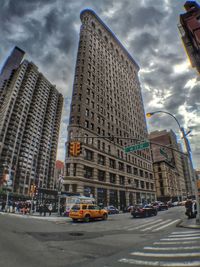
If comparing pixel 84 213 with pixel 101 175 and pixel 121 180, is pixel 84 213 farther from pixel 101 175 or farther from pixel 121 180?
pixel 121 180

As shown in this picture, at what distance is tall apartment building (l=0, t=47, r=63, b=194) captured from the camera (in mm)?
85438

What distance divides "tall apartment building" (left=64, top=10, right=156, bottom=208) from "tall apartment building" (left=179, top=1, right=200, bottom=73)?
18.4 meters

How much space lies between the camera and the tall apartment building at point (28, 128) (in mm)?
85438

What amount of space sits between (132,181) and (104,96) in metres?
25.3

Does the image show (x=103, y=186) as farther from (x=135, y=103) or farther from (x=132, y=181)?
(x=135, y=103)

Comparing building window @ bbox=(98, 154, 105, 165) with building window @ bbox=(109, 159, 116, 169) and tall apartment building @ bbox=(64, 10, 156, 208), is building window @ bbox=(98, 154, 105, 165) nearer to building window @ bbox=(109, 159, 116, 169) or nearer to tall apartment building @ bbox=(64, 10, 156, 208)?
tall apartment building @ bbox=(64, 10, 156, 208)

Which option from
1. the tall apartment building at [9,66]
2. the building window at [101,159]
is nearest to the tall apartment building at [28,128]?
the tall apartment building at [9,66]

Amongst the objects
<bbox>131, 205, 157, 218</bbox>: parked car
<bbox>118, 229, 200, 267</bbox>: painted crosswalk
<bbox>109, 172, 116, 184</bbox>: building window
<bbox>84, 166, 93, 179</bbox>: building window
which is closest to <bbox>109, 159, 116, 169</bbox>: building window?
<bbox>109, 172, 116, 184</bbox>: building window

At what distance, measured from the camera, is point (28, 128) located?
327 ft

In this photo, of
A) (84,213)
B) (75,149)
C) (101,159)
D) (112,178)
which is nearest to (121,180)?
(112,178)

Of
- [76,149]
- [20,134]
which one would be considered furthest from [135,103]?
[20,134]

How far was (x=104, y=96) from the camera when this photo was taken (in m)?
47.8

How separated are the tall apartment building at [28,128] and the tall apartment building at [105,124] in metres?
48.3

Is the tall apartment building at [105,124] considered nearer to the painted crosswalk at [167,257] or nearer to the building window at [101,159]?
the building window at [101,159]
